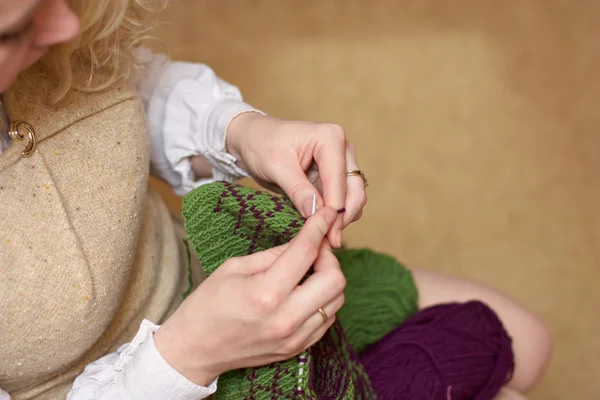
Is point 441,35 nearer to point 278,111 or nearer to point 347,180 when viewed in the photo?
point 278,111

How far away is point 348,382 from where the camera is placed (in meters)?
0.64

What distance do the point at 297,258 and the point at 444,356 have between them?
32 centimetres

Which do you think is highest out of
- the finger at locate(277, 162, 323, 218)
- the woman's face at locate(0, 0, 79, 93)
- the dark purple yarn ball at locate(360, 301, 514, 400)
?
the woman's face at locate(0, 0, 79, 93)

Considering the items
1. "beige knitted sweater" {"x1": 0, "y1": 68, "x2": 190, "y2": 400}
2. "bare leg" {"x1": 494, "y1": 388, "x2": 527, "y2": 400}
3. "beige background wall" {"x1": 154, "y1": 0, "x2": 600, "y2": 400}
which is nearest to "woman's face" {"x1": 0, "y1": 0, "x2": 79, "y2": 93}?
"beige knitted sweater" {"x1": 0, "y1": 68, "x2": 190, "y2": 400}

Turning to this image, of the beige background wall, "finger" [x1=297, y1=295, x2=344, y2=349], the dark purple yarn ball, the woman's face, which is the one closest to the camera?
the woman's face

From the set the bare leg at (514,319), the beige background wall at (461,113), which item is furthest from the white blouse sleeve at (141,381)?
the beige background wall at (461,113)

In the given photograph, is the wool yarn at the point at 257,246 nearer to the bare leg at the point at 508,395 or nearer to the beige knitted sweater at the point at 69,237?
the beige knitted sweater at the point at 69,237

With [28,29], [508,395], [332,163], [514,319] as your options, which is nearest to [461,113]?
[514,319]

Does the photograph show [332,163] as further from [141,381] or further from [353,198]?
[141,381]

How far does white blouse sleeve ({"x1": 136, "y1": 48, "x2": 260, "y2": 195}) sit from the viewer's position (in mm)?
765

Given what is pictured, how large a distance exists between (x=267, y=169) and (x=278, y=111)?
85cm

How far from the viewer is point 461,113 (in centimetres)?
150

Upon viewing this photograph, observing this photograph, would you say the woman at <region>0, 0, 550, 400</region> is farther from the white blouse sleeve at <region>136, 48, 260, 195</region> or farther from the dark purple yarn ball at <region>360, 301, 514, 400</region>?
the dark purple yarn ball at <region>360, 301, 514, 400</region>

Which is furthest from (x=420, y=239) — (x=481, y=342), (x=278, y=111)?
(x=481, y=342)
